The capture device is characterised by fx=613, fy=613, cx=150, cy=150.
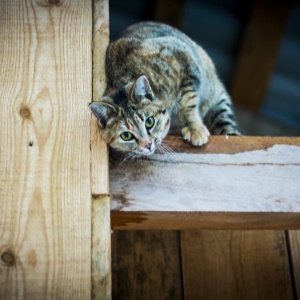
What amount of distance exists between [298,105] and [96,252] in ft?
15.1

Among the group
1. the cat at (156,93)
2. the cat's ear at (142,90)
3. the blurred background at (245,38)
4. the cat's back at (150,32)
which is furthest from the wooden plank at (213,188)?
the blurred background at (245,38)

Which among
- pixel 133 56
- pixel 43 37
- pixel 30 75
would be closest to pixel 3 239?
pixel 30 75

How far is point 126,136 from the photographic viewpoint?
2.70 metres

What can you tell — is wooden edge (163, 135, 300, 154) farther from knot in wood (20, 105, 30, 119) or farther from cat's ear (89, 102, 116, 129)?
knot in wood (20, 105, 30, 119)

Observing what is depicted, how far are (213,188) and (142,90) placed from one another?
764 millimetres

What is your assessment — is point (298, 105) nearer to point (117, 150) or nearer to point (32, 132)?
point (117, 150)

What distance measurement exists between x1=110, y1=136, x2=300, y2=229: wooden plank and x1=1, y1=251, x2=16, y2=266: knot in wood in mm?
405

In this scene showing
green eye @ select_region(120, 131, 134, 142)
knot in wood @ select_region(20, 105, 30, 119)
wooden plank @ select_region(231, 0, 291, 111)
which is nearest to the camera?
knot in wood @ select_region(20, 105, 30, 119)

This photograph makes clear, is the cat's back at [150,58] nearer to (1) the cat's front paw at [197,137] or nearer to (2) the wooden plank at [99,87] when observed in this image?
(2) the wooden plank at [99,87]

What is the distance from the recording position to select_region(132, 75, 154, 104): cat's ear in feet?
8.97

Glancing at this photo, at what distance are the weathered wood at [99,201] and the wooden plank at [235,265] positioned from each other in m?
0.74

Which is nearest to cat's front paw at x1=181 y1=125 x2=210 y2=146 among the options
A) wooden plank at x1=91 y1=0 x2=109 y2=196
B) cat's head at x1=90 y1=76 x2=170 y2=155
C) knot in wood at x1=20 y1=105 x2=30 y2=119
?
cat's head at x1=90 y1=76 x2=170 y2=155

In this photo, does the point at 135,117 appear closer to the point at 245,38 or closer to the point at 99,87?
the point at 99,87

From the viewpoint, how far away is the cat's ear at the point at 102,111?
2.23 metres
